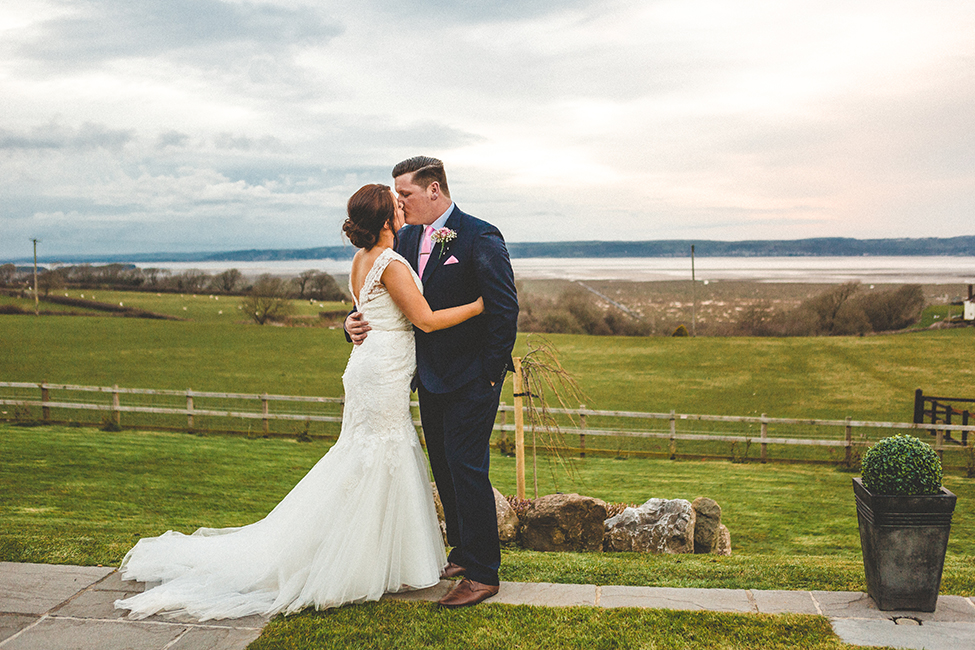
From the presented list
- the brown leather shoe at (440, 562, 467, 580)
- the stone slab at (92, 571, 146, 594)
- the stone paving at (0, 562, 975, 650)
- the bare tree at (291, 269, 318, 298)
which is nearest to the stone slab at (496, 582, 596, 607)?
the stone paving at (0, 562, 975, 650)

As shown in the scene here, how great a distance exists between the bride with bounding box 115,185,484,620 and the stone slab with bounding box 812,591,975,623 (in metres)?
1.91

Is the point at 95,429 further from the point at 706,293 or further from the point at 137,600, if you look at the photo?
the point at 706,293

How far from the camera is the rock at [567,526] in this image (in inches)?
204

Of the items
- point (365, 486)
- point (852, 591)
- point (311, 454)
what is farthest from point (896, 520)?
point (311, 454)

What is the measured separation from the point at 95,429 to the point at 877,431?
18.5 metres

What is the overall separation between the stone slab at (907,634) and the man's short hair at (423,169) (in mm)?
2749

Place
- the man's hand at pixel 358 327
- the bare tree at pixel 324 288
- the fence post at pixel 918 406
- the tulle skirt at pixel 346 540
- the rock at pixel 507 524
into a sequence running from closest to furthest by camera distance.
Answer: the tulle skirt at pixel 346 540
the man's hand at pixel 358 327
the rock at pixel 507 524
the fence post at pixel 918 406
the bare tree at pixel 324 288

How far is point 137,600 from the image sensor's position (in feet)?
10.4

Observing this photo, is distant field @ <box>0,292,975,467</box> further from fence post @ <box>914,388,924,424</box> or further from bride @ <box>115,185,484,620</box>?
bride @ <box>115,185,484,620</box>

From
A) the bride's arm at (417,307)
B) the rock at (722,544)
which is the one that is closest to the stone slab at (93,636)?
the bride's arm at (417,307)

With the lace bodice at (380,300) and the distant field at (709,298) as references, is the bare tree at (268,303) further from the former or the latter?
the lace bodice at (380,300)

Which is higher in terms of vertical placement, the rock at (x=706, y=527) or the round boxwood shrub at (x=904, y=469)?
the round boxwood shrub at (x=904, y=469)

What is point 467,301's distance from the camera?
10.7ft

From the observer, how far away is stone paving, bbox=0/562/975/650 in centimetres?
282
